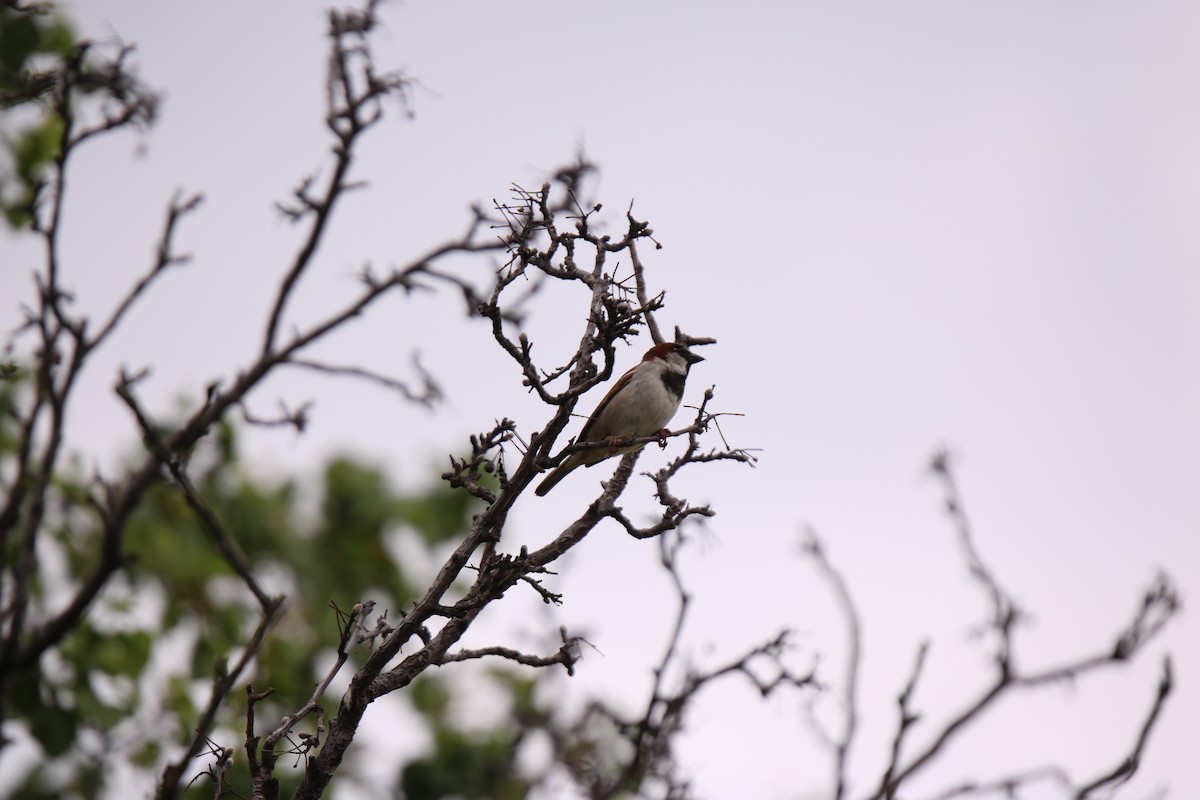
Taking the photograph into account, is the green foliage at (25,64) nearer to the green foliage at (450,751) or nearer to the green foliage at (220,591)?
the green foliage at (220,591)

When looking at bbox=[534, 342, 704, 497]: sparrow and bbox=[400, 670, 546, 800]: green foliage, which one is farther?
bbox=[400, 670, 546, 800]: green foliage

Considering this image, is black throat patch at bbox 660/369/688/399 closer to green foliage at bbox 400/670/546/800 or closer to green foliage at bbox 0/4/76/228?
green foliage at bbox 0/4/76/228

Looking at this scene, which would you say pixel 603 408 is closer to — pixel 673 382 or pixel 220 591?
pixel 673 382

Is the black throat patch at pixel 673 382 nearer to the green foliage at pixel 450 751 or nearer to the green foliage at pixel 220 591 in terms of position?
the green foliage at pixel 220 591

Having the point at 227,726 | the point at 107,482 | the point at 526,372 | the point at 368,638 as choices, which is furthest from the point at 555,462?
the point at 227,726

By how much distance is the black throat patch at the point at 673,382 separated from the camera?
6.71m

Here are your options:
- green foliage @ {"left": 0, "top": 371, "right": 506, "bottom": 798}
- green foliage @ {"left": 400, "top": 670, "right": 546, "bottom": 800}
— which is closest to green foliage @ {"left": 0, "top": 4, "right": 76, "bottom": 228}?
green foliage @ {"left": 0, "top": 371, "right": 506, "bottom": 798}

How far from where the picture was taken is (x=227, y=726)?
7359mm

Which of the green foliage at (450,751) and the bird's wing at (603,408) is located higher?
the green foliage at (450,751)

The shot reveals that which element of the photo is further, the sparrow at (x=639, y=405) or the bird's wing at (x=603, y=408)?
the bird's wing at (x=603, y=408)

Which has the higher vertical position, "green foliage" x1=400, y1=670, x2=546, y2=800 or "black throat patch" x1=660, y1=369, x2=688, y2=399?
"green foliage" x1=400, y1=670, x2=546, y2=800

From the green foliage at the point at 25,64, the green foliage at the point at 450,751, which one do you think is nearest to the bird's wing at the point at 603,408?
the green foliage at the point at 25,64

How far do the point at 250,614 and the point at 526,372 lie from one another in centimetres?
694

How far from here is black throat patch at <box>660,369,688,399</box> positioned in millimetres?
6707
